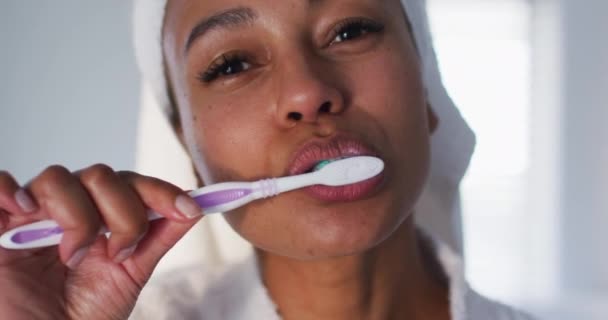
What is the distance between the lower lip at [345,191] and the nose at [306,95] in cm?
6

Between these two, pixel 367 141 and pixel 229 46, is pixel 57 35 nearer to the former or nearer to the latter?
pixel 229 46

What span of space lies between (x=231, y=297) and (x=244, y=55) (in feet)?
1.07

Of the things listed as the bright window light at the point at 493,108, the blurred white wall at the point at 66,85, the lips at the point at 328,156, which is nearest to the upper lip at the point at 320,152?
the lips at the point at 328,156

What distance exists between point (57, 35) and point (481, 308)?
2.63ft

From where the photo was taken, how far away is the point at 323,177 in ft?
1.57

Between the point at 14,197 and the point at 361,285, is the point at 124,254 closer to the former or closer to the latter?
the point at 14,197

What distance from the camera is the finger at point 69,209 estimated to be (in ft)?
1.38

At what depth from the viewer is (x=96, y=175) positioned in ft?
1.47

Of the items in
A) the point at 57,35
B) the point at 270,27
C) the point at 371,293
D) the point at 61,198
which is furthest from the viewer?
the point at 57,35

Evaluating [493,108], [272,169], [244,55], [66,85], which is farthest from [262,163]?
[493,108]

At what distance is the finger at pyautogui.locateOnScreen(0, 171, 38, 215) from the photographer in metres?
0.43

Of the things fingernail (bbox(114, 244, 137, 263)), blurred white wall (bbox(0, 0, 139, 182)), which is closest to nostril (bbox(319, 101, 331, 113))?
fingernail (bbox(114, 244, 137, 263))

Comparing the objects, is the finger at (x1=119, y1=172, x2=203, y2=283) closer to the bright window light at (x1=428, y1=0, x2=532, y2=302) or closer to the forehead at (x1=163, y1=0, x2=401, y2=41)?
the forehead at (x1=163, y1=0, x2=401, y2=41)

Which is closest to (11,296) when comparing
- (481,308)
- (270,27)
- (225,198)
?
(225,198)
